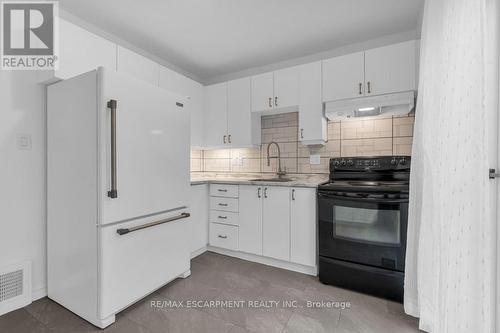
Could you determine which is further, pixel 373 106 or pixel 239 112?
pixel 239 112

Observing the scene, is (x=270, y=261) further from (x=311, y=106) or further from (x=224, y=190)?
(x=311, y=106)

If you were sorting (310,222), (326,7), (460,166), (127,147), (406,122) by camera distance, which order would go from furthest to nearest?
(406,122)
(310,222)
(326,7)
(127,147)
(460,166)

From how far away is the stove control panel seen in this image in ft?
7.10

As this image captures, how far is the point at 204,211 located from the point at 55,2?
2.27 meters

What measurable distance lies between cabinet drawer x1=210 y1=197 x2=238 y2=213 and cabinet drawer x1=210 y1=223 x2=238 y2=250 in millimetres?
190

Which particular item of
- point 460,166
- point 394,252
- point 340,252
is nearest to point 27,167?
point 340,252

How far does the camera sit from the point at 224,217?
2.70m

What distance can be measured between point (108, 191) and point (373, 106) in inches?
89.4

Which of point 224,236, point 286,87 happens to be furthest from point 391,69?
point 224,236

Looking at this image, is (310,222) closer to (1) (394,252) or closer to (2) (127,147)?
(1) (394,252)

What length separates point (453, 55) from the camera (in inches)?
44.3

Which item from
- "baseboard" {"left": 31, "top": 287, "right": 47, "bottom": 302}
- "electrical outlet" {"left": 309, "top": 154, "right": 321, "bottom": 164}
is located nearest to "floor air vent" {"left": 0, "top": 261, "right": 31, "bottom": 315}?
"baseboard" {"left": 31, "top": 287, "right": 47, "bottom": 302}

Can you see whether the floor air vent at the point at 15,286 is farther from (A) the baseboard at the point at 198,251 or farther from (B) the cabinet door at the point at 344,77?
(B) the cabinet door at the point at 344,77

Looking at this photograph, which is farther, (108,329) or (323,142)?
(323,142)
